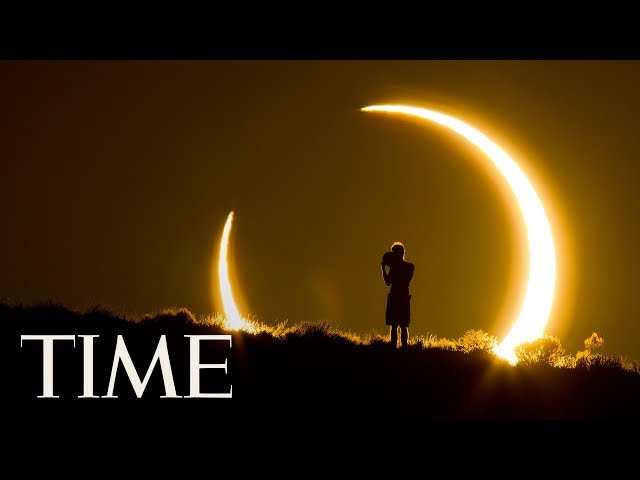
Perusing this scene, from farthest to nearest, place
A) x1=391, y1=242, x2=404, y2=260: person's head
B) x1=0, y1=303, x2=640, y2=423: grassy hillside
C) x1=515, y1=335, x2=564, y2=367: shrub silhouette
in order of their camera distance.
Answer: x1=515, y1=335, x2=564, y2=367: shrub silhouette
x1=391, y1=242, x2=404, y2=260: person's head
x1=0, y1=303, x2=640, y2=423: grassy hillside

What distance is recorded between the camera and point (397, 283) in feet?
55.2

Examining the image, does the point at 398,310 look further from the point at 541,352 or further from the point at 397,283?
the point at 541,352

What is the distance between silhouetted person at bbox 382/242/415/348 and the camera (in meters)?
16.8

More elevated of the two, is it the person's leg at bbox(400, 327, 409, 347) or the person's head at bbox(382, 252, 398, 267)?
the person's head at bbox(382, 252, 398, 267)

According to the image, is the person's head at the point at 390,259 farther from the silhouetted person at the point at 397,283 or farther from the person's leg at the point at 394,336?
the person's leg at the point at 394,336

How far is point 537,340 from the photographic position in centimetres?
1880

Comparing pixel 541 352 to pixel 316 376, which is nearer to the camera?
pixel 316 376

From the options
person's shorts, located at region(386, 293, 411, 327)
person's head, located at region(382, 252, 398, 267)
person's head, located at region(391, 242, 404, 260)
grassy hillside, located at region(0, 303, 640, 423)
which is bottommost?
grassy hillside, located at region(0, 303, 640, 423)

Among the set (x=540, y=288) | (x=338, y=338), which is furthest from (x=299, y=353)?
(x=540, y=288)

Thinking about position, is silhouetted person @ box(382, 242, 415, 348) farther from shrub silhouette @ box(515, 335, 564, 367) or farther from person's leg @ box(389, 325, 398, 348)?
shrub silhouette @ box(515, 335, 564, 367)

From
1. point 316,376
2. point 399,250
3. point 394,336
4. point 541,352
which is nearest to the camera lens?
point 316,376

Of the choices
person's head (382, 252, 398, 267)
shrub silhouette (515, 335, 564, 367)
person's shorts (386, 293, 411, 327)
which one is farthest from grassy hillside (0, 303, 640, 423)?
person's head (382, 252, 398, 267)

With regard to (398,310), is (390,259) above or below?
above

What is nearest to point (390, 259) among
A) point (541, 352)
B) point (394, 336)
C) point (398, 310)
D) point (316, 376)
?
point (398, 310)
